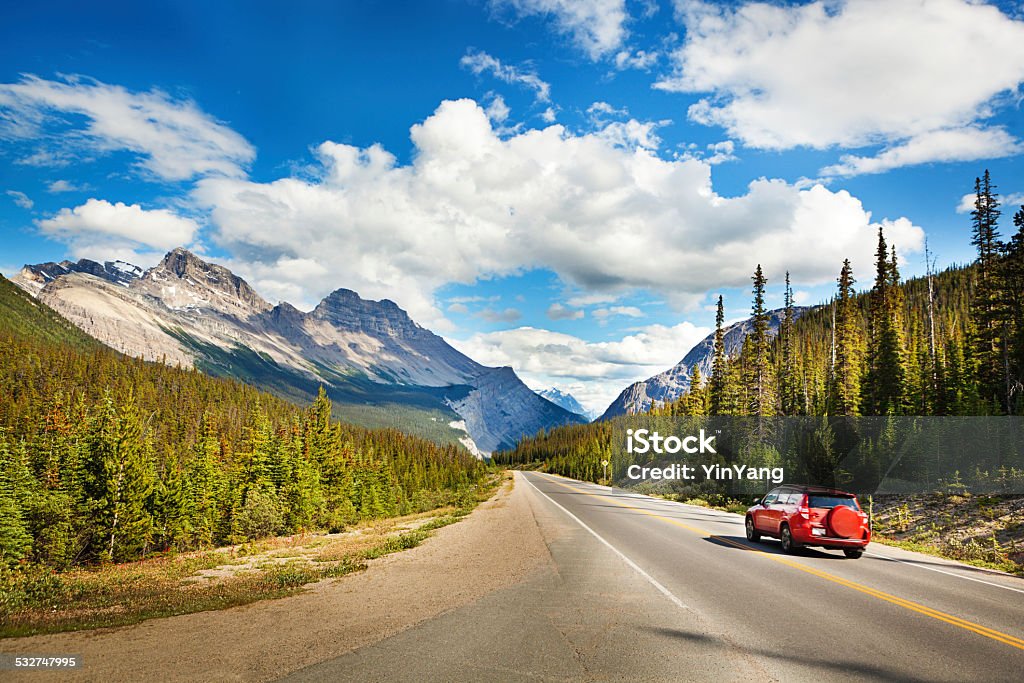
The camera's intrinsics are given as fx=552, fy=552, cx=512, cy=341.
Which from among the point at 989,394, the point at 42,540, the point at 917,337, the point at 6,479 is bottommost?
the point at 42,540

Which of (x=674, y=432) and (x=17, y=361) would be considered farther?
(x=17, y=361)

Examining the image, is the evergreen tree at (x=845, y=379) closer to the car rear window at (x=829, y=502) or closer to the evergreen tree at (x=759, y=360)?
the evergreen tree at (x=759, y=360)

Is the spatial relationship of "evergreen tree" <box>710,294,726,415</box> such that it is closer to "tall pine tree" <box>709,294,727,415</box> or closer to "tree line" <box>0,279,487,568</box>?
"tall pine tree" <box>709,294,727,415</box>

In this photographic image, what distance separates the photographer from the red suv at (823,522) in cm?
1530

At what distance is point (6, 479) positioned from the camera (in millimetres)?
23328

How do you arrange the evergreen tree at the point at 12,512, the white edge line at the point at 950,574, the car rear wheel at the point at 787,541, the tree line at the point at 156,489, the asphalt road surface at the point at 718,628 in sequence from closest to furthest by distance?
the asphalt road surface at the point at 718,628 < the white edge line at the point at 950,574 < the car rear wheel at the point at 787,541 < the evergreen tree at the point at 12,512 < the tree line at the point at 156,489

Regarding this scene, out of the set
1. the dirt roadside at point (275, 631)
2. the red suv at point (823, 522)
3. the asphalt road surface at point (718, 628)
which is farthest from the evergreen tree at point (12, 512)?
the red suv at point (823, 522)

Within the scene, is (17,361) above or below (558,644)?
above

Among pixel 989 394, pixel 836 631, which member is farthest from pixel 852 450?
pixel 836 631

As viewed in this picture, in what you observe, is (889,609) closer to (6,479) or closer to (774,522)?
(774,522)

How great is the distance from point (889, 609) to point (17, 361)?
184259mm

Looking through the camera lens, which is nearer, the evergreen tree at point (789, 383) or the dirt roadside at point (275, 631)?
the dirt roadside at point (275, 631)

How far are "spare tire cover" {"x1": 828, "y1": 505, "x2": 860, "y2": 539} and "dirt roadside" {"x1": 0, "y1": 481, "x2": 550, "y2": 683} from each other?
832cm

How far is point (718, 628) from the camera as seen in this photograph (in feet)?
25.9
